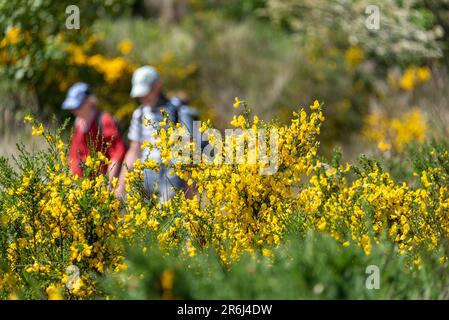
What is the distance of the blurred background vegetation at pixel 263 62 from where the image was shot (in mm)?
9453

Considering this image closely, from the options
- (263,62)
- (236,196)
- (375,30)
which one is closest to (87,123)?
(236,196)

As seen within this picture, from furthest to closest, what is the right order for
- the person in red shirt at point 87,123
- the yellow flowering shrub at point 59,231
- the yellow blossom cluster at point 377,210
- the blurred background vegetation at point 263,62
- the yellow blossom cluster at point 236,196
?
the blurred background vegetation at point 263,62
the person in red shirt at point 87,123
the yellow blossom cluster at point 236,196
the yellow blossom cluster at point 377,210
the yellow flowering shrub at point 59,231

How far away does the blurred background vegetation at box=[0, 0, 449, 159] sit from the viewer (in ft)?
31.0

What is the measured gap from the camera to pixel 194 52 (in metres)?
12.7

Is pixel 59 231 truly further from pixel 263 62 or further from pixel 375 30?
pixel 263 62

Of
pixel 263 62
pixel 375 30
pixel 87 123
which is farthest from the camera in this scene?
pixel 263 62

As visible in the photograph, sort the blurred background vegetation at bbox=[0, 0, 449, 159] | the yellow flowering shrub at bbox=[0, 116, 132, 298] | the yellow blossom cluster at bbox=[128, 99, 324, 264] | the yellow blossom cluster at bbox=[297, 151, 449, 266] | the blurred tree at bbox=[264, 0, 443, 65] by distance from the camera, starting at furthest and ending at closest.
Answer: the blurred tree at bbox=[264, 0, 443, 65]
the blurred background vegetation at bbox=[0, 0, 449, 159]
the yellow blossom cluster at bbox=[128, 99, 324, 264]
the yellow blossom cluster at bbox=[297, 151, 449, 266]
the yellow flowering shrub at bbox=[0, 116, 132, 298]

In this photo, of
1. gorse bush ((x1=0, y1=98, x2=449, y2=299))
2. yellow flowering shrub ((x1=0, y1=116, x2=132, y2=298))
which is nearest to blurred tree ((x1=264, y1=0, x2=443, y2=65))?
gorse bush ((x1=0, y1=98, x2=449, y2=299))

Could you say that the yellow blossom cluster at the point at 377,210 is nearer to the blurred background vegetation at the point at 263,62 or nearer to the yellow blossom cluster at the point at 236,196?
the yellow blossom cluster at the point at 236,196

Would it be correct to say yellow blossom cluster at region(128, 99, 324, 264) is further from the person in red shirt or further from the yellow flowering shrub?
the person in red shirt

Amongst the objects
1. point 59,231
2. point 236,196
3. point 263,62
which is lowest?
point 263,62

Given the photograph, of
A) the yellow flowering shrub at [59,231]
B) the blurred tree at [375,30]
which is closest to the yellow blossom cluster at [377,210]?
the yellow flowering shrub at [59,231]

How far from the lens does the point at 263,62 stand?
42.7 ft

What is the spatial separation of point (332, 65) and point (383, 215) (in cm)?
954
